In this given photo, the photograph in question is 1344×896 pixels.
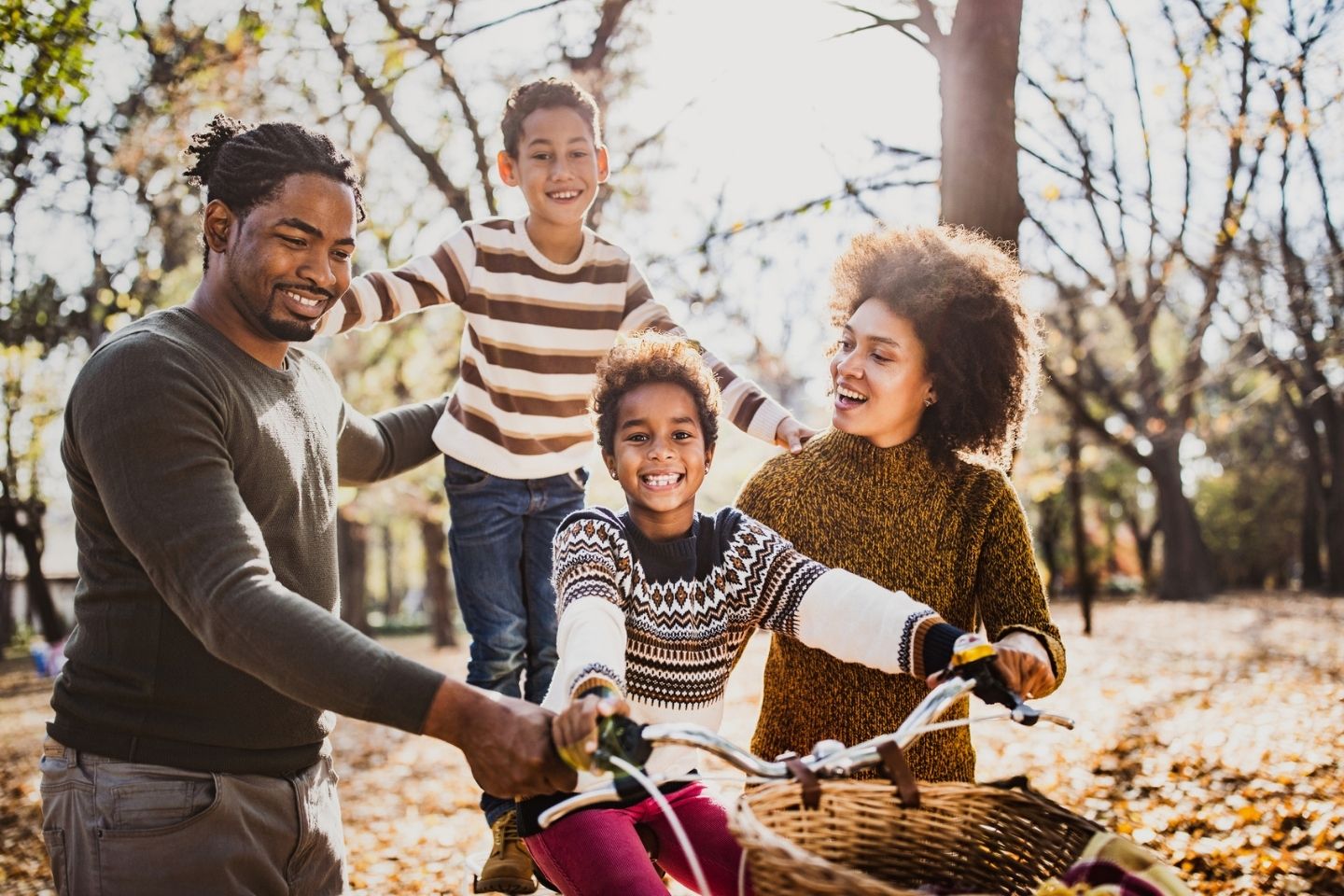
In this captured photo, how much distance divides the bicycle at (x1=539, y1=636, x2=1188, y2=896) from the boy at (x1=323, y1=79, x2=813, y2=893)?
66.9 inches

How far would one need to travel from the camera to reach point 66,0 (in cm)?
602

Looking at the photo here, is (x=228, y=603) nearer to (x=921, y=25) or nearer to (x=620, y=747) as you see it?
(x=620, y=747)

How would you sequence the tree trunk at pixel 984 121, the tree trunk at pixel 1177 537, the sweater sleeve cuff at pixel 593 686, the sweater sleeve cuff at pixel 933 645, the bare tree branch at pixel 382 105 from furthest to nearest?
the tree trunk at pixel 1177 537, the bare tree branch at pixel 382 105, the tree trunk at pixel 984 121, the sweater sleeve cuff at pixel 933 645, the sweater sleeve cuff at pixel 593 686

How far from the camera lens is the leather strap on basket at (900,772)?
1975 mm

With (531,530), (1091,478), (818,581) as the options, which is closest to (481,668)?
(531,530)

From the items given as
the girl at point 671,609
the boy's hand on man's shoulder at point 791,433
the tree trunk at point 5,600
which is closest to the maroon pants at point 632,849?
the girl at point 671,609

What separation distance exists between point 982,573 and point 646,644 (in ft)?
3.41

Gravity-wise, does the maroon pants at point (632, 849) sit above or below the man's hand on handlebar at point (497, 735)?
below

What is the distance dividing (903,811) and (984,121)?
3.96m

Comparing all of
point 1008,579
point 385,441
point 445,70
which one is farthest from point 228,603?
point 445,70

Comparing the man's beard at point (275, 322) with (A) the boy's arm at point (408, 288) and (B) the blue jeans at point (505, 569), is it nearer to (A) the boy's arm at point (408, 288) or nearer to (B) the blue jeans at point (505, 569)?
(A) the boy's arm at point (408, 288)

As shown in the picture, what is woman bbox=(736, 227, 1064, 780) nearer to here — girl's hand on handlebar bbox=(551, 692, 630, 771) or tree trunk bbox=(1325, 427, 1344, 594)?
girl's hand on handlebar bbox=(551, 692, 630, 771)

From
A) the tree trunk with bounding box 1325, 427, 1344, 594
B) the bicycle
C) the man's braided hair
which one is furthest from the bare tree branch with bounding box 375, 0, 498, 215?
the tree trunk with bounding box 1325, 427, 1344, 594

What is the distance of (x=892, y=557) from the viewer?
3.11 metres
